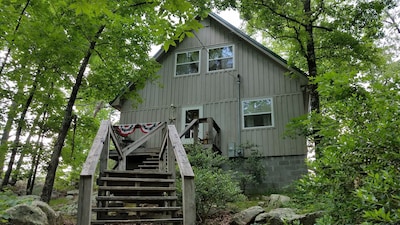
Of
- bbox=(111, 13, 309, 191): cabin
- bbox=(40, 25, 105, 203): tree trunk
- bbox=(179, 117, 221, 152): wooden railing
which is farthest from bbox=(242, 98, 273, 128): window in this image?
bbox=(40, 25, 105, 203): tree trunk

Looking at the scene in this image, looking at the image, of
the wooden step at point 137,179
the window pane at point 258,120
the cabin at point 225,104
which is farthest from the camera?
the window pane at point 258,120

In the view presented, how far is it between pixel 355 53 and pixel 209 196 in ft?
21.5

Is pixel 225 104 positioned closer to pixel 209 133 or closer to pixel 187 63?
pixel 209 133

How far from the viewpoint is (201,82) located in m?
11.8

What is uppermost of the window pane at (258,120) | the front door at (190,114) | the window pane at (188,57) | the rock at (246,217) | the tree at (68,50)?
the window pane at (188,57)

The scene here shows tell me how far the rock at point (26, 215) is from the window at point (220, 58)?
28.8 ft

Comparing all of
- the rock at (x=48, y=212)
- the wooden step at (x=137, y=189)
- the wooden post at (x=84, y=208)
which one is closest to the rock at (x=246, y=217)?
the wooden step at (x=137, y=189)

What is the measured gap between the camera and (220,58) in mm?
11953

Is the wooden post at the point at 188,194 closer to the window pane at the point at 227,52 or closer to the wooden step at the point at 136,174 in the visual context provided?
the wooden step at the point at 136,174

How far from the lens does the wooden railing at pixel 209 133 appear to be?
30.2ft

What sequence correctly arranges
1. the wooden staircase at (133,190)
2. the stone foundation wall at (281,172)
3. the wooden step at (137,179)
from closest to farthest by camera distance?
the wooden staircase at (133,190) < the wooden step at (137,179) < the stone foundation wall at (281,172)

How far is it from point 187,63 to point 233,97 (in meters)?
2.68

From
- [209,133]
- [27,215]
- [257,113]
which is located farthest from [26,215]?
[257,113]

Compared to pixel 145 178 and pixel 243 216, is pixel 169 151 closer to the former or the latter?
pixel 145 178
